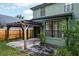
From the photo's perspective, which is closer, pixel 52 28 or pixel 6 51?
pixel 6 51

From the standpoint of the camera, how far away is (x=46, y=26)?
11.1 meters

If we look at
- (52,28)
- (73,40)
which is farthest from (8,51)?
(52,28)

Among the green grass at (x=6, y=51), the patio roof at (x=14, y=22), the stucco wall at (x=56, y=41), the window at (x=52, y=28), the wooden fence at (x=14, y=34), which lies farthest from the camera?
Result: the window at (x=52, y=28)

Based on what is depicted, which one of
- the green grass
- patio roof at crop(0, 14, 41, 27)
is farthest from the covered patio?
the green grass

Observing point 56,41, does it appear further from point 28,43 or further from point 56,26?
point 28,43

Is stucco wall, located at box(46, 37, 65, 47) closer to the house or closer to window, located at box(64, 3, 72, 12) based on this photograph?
the house

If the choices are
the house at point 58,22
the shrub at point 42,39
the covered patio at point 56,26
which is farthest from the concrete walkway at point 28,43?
the covered patio at point 56,26

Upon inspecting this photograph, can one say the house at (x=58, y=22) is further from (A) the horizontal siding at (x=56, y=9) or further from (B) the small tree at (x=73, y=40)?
(B) the small tree at (x=73, y=40)

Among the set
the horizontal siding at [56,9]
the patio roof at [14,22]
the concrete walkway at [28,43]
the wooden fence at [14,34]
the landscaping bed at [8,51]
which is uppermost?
the horizontal siding at [56,9]

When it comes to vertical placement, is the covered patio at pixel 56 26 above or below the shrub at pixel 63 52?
above

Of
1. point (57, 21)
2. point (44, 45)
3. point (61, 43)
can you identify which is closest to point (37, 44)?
point (44, 45)

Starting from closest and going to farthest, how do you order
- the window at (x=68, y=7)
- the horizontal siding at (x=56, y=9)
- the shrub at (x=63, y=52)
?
the shrub at (x=63, y=52)
the window at (x=68, y=7)
the horizontal siding at (x=56, y=9)

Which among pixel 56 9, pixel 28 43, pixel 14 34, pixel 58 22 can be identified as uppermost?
pixel 56 9

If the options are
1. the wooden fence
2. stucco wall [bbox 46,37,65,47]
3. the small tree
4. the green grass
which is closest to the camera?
the small tree
